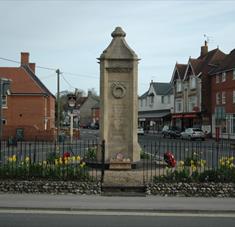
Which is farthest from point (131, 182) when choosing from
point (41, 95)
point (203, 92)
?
point (203, 92)

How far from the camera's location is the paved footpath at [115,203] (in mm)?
12656

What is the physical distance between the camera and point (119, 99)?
20.7 metres

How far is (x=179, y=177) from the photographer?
15.5 meters

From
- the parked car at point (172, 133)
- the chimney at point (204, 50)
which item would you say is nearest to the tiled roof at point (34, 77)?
the parked car at point (172, 133)

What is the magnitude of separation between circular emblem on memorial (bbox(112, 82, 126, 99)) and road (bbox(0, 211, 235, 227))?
8880 millimetres

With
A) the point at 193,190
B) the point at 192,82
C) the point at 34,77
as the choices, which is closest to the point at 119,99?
the point at 193,190

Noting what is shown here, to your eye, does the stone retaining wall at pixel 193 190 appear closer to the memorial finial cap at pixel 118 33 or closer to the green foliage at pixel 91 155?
→ the green foliage at pixel 91 155

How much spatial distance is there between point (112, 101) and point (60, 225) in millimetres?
10602

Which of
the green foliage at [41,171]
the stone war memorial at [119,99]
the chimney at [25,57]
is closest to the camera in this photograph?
the green foliage at [41,171]

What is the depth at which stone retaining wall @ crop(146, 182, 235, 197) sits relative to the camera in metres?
15.1

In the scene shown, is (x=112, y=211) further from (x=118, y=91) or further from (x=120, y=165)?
(x=118, y=91)

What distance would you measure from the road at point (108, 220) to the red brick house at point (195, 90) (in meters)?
59.7

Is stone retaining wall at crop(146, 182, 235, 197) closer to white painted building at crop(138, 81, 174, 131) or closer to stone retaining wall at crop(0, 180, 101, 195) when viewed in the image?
stone retaining wall at crop(0, 180, 101, 195)

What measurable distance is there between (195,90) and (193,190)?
207ft
